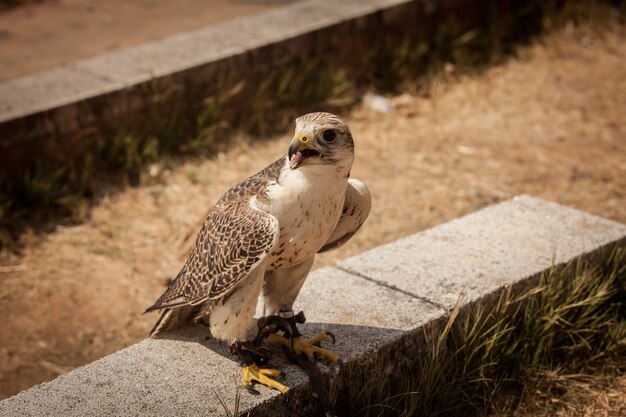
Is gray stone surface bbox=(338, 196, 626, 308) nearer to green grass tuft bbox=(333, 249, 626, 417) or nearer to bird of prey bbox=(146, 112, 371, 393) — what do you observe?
green grass tuft bbox=(333, 249, 626, 417)

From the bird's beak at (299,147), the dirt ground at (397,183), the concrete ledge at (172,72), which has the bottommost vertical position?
the dirt ground at (397,183)

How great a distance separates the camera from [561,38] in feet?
25.2

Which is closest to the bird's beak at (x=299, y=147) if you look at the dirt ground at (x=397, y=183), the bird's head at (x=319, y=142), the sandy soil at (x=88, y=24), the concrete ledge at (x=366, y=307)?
the bird's head at (x=319, y=142)

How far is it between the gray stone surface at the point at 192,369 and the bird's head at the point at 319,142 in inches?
31.0

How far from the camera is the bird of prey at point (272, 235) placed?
8.74 ft

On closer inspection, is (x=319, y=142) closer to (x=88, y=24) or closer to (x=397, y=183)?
(x=397, y=183)

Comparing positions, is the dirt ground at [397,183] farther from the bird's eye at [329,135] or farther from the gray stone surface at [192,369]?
the bird's eye at [329,135]

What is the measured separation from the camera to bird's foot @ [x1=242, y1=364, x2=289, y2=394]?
9.39 feet

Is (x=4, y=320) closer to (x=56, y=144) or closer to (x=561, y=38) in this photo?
(x=56, y=144)

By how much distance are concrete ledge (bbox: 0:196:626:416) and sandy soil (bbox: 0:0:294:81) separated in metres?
3.64

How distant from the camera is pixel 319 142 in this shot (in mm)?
2631

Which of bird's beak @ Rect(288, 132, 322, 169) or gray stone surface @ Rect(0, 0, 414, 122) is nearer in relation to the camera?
bird's beak @ Rect(288, 132, 322, 169)

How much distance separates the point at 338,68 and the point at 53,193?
2.51m

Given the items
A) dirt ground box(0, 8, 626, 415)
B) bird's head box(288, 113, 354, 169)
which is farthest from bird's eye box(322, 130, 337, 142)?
dirt ground box(0, 8, 626, 415)
